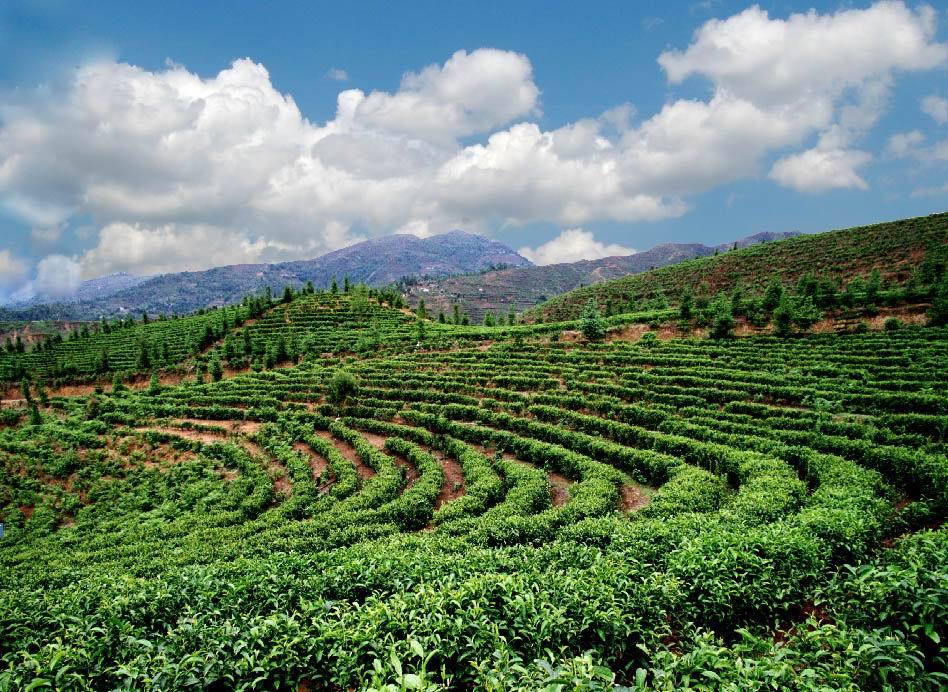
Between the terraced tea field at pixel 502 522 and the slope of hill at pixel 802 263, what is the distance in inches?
1646

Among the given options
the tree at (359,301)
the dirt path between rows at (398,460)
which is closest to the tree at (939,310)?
the dirt path between rows at (398,460)

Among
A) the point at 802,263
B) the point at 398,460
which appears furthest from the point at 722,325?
the point at 802,263

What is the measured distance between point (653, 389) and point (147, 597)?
88.3 feet

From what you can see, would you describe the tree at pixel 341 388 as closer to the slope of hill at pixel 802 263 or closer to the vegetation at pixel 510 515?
the vegetation at pixel 510 515

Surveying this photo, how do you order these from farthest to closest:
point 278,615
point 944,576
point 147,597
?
point 147,597 → point 278,615 → point 944,576

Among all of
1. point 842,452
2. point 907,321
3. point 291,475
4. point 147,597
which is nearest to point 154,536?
point 291,475

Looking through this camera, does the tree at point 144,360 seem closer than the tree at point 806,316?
No

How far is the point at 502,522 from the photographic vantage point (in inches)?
543

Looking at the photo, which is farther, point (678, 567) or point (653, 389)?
point (653, 389)

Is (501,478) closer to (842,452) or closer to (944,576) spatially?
(842,452)

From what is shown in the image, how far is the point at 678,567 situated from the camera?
22.3 ft

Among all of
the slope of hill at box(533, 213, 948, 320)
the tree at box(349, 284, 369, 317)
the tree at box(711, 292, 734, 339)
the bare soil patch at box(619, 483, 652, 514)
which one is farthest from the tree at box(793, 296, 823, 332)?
the tree at box(349, 284, 369, 317)

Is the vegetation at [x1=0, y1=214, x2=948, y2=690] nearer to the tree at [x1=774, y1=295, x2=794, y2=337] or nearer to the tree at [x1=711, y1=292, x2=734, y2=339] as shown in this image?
the tree at [x1=711, y1=292, x2=734, y2=339]

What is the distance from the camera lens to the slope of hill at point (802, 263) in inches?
2397
